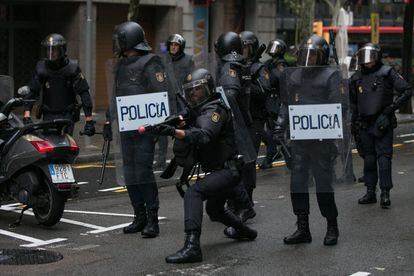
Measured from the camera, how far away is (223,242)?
8.11m

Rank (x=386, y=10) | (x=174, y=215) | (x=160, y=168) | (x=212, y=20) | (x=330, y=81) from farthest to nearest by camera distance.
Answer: (x=386, y=10) < (x=212, y=20) < (x=174, y=215) < (x=160, y=168) < (x=330, y=81)

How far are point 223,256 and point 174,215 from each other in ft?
6.60

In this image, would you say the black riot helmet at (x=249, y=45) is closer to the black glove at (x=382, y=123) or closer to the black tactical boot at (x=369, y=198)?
the black glove at (x=382, y=123)

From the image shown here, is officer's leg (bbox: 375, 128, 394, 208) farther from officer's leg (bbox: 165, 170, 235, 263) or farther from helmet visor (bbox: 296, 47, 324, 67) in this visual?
officer's leg (bbox: 165, 170, 235, 263)

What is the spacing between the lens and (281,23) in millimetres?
60844

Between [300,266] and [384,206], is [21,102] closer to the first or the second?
[300,266]

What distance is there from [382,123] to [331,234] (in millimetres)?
2306

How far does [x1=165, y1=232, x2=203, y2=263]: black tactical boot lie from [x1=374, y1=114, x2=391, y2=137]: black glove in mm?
3384

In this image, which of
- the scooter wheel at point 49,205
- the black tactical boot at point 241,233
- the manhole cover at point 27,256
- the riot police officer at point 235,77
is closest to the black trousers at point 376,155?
the riot police officer at point 235,77

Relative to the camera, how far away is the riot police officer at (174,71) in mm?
8328

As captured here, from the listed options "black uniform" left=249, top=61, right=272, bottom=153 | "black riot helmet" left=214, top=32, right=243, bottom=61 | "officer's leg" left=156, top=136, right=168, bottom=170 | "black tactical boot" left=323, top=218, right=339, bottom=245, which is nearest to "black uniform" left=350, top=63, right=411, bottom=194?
"black uniform" left=249, top=61, right=272, bottom=153

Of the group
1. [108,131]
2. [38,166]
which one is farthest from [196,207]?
[38,166]

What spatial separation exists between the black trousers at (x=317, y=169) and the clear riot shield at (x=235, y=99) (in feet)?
1.32

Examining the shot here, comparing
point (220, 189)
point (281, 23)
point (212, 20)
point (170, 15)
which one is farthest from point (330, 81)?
point (281, 23)
